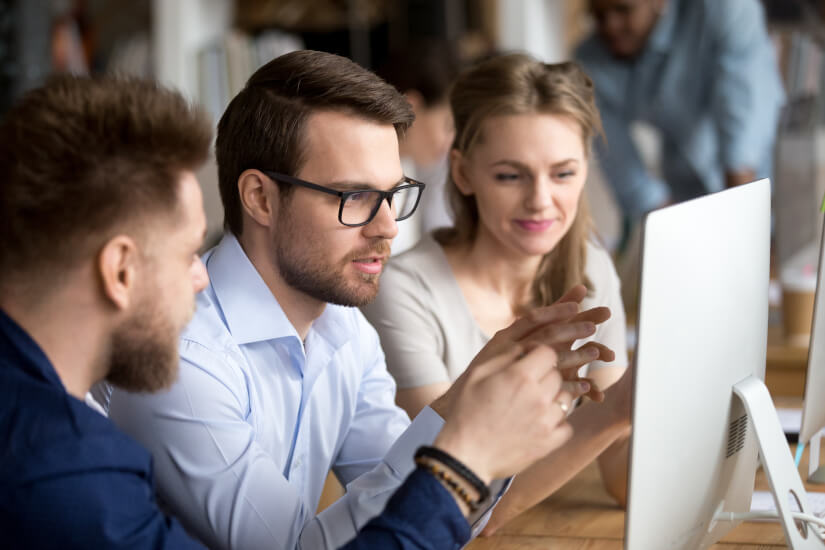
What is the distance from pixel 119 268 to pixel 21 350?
11 cm

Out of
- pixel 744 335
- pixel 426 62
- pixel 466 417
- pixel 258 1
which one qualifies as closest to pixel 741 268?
pixel 744 335

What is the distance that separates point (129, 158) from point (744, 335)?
0.66m

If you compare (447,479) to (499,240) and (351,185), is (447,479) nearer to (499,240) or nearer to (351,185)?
(351,185)

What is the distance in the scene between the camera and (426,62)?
349 centimetres

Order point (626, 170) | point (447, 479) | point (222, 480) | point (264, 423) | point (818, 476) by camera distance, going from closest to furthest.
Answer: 1. point (447, 479)
2. point (222, 480)
3. point (264, 423)
4. point (818, 476)
5. point (626, 170)

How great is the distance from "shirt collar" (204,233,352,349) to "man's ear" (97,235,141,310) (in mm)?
339

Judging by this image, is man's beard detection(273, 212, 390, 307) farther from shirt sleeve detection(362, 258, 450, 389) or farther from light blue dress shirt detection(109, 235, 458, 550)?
shirt sleeve detection(362, 258, 450, 389)

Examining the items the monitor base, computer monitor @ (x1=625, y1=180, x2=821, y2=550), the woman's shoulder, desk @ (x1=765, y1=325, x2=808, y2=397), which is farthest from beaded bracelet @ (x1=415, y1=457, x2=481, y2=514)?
desk @ (x1=765, y1=325, x2=808, y2=397)

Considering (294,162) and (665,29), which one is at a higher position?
(294,162)

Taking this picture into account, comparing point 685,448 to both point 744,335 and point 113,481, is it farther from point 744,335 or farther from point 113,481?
point 113,481

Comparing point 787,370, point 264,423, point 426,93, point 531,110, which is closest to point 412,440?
point 264,423

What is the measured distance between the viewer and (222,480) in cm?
106

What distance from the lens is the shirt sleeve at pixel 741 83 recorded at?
3307 millimetres

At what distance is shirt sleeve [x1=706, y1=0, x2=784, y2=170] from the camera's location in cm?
331
